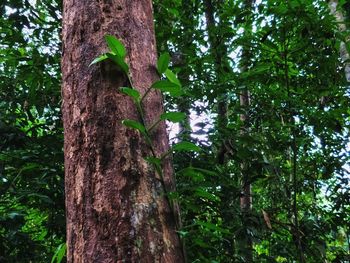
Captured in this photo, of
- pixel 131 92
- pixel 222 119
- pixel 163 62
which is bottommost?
pixel 131 92

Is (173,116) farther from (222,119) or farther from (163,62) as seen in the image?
(222,119)

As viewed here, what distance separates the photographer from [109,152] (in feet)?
3.00

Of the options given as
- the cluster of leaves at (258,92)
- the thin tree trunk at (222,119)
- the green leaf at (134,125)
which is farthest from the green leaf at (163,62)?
the thin tree trunk at (222,119)

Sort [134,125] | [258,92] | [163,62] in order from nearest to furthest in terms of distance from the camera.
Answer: [134,125]
[163,62]
[258,92]

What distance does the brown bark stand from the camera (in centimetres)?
83

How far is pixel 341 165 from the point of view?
321cm

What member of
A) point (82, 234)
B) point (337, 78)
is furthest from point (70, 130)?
point (337, 78)

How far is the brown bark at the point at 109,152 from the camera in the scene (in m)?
0.83

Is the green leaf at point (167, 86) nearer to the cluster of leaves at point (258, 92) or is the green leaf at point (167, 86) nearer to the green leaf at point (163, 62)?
the green leaf at point (163, 62)

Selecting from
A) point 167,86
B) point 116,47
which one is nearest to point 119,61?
point 116,47

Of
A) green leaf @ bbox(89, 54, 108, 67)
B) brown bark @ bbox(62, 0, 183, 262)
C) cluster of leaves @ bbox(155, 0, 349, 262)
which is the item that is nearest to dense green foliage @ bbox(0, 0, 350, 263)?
cluster of leaves @ bbox(155, 0, 349, 262)

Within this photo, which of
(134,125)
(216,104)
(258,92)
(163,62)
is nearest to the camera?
(134,125)

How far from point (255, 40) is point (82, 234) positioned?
1.92 m

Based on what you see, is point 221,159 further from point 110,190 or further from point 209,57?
point 110,190
